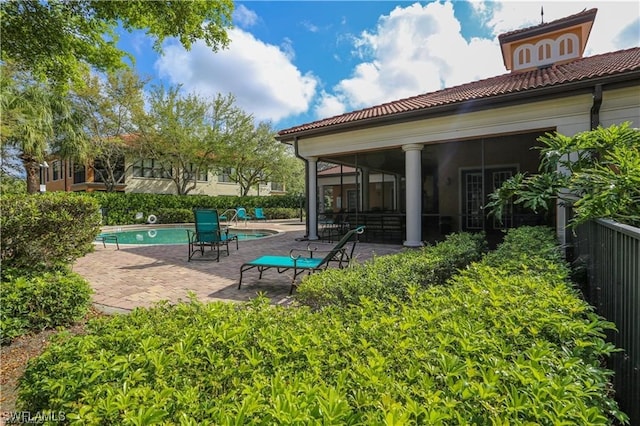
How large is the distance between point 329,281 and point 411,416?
2072 mm

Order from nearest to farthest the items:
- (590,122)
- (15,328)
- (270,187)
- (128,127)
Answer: (15,328) < (590,122) < (128,127) < (270,187)

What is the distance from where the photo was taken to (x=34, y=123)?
1517cm

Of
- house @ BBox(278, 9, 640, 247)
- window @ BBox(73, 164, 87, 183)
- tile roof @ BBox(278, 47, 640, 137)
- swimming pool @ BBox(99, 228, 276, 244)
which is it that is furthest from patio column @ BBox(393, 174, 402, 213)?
window @ BBox(73, 164, 87, 183)

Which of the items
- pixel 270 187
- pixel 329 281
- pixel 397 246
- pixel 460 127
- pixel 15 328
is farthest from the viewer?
pixel 270 187

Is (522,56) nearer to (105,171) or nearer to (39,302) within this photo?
(39,302)

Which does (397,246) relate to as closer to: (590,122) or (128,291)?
(590,122)

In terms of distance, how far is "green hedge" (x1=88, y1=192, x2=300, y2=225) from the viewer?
19.7 meters

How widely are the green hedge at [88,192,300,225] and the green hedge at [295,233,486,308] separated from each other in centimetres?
1610

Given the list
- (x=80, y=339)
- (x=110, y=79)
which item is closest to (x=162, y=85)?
(x=110, y=79)

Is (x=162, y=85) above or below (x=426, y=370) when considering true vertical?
above

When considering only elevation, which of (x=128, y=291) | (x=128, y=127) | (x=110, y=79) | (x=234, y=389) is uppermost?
(x=110, y=79)

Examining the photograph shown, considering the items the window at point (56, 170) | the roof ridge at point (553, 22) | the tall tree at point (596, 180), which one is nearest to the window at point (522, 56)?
the roof ridge at point (553, 22)

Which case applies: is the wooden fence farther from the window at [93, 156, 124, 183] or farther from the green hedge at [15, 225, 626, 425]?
the window at [93, 156, 124, 183]

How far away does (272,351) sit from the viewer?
1457 mm
